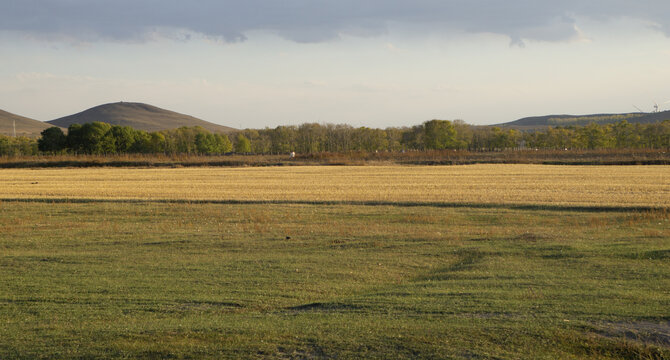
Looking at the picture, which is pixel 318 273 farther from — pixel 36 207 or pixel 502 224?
pixel 36 207

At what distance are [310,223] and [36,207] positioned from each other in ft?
56.7

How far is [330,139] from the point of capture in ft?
616

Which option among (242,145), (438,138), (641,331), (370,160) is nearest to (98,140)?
(242,145)

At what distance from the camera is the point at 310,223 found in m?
25.7

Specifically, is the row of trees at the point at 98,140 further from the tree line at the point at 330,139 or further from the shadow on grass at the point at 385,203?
the shadow on grass at the point at 385,203

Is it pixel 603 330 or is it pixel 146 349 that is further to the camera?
pixel 603 330

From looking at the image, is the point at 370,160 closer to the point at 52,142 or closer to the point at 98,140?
the point at 98,140

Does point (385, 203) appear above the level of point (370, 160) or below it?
below

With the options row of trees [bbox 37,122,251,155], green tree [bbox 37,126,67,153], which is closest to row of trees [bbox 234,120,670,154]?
row of trees [bbox 37,122,251,155]

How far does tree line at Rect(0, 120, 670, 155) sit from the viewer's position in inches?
5118

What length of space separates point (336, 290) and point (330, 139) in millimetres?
175613

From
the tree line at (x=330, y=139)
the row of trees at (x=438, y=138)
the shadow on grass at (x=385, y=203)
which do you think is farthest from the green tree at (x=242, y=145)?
the shadow on grass at (x=385, y=203)

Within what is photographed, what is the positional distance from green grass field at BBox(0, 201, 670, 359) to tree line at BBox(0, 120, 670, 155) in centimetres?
→ 11437

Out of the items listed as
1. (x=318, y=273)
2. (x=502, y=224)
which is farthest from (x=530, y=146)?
(x=318, y=273)
